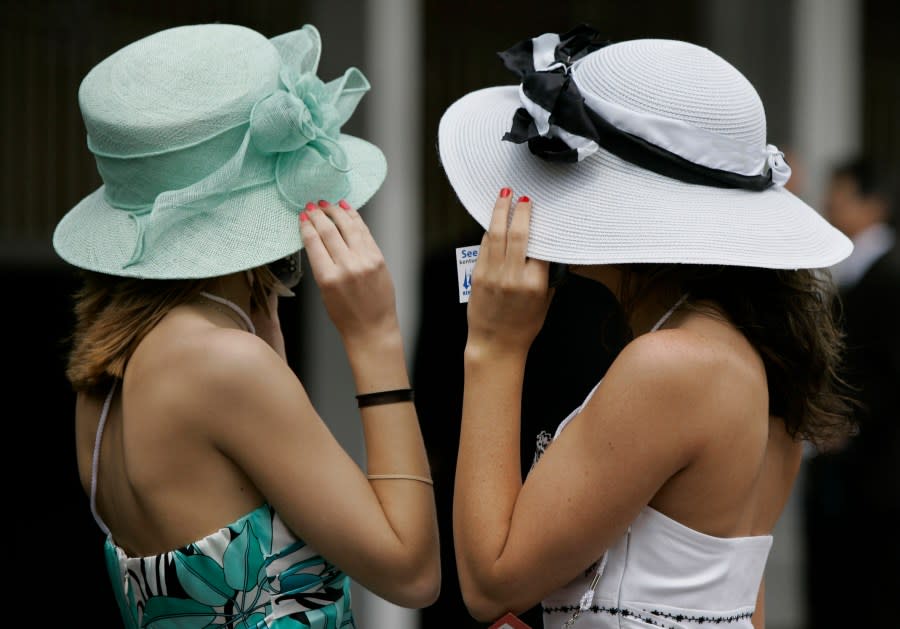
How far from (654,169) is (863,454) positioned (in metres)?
3.51

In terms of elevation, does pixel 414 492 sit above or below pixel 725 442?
below

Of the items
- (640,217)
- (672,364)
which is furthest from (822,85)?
(672,364)

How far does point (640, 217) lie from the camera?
1.88 meters

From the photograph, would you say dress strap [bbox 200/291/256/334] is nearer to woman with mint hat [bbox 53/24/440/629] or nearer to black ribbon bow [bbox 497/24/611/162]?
woman with mint hat [bbox 53/24/440/629]

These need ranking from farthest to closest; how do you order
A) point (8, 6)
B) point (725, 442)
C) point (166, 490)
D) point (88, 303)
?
1. point (8, 6)
2. point (88, 303)
3. point (166, 490)
4. point (725, 442)

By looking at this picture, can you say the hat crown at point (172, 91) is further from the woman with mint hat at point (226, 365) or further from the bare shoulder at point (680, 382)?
the bare shoulder at point (680, 382)

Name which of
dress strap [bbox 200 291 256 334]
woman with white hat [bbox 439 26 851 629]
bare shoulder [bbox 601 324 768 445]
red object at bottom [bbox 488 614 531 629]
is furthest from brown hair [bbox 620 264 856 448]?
dress strap [bbox 200 291 256 334]

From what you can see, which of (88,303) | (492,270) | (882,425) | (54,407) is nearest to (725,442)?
→ (492,270)

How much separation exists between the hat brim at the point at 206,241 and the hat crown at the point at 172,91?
13 centimetres

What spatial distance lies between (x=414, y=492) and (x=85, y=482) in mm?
616

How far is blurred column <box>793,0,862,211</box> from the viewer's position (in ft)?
19.2

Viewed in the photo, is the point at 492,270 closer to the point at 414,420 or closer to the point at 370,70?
the point at 414,420

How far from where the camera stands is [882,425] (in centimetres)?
495

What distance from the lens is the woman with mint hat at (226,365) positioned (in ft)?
6.40
